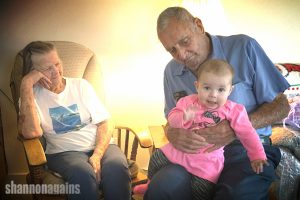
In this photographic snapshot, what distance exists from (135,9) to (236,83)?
0.89 meters

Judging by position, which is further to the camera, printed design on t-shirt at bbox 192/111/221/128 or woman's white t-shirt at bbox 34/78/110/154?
woman's white t-shirt at bbox 34/78/110/154

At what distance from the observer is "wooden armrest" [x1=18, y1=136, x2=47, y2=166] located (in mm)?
1175

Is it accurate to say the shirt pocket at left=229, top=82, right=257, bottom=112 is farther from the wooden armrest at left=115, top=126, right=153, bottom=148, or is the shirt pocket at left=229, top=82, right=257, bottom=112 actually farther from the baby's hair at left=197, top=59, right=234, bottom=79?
the wooden armrest at left=115, top=126, right=153, bottom=148

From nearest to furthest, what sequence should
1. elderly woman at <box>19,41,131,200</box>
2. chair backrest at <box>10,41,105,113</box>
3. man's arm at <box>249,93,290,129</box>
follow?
1. man's arm at <box>249,93,290,129</box>
2. elderly woman at <box>19,41,131,200</box>
3. chair backrest at <box>10,41,105,113</box>

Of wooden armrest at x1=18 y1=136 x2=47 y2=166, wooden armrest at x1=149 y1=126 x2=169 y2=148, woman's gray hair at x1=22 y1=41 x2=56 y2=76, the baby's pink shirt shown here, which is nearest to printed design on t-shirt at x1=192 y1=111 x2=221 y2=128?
the baby's pink shirt

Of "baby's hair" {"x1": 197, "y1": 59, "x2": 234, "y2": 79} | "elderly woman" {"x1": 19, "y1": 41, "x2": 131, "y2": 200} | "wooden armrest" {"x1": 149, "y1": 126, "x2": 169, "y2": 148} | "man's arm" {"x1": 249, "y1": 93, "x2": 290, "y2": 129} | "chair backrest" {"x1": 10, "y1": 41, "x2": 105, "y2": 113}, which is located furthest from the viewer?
"chair backrest" {"x1": 10, "y1": 41, "x2": 105, "y2": 113}

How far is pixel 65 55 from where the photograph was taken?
1.57 metres

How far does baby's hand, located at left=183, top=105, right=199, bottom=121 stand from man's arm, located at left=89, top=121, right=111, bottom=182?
0.49 m

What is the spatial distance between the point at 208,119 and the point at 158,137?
0.48 meters

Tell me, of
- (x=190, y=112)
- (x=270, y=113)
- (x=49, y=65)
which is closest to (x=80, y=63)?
(x=49, y=65)

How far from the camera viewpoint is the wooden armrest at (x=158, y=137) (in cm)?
141

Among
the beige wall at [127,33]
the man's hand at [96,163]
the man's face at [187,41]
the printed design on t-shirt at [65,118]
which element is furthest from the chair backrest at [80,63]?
the man's face at [187,41]

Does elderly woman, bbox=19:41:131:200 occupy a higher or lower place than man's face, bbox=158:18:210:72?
lower

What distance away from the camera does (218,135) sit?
1070 mm
